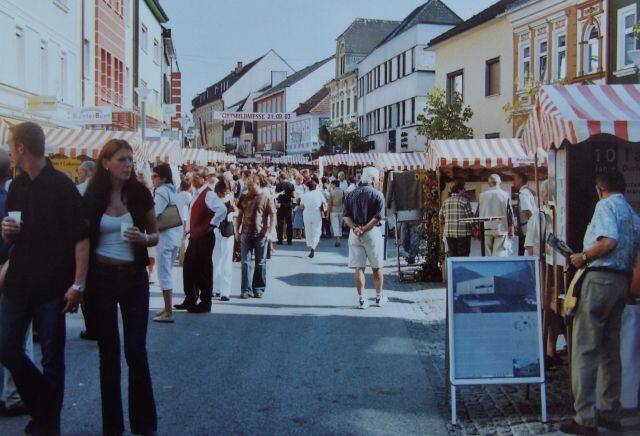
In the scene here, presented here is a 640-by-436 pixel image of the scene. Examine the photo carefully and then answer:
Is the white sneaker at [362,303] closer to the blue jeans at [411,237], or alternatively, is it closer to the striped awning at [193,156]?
the blue jeans at [411,237]

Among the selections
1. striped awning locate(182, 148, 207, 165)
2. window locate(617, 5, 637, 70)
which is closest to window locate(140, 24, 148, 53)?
striped awning locate(182, 148, 207, 165)

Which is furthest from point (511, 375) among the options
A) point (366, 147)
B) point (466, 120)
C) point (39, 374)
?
point (366, 147)

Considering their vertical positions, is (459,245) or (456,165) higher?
(456,165)

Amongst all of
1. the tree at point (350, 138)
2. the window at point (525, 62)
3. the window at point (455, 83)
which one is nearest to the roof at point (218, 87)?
the tree at point (350, 138)

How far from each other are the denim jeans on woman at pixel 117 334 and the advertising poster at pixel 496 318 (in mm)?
2222

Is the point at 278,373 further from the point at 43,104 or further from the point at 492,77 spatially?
the point at 492,77

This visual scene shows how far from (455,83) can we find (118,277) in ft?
118

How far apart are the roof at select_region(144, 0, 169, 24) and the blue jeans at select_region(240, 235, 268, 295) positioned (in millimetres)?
38913

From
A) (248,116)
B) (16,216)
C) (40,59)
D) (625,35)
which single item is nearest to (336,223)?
(625,35)

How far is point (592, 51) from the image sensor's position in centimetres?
2791

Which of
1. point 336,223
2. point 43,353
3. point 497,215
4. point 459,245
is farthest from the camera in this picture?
point 336,223

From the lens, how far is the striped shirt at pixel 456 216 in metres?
14.2

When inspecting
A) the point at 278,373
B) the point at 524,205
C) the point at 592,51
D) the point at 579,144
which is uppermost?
the point at 592,51

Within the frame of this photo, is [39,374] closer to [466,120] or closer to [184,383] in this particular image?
[184,383]
